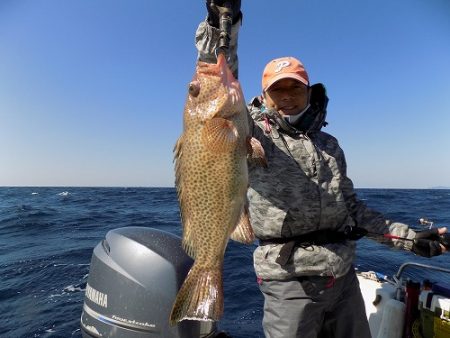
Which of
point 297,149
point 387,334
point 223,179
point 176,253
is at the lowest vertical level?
point 387,334

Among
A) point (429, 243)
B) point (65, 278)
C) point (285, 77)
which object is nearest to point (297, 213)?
point (285, 77)

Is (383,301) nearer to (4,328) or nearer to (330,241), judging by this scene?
(330,241)

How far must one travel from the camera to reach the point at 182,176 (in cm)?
226

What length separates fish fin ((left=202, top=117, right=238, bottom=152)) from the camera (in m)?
2.17

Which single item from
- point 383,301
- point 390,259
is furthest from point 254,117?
point 390,259

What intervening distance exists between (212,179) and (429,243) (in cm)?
223

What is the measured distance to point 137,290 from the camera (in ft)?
10.5

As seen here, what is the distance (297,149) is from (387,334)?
Answer: 8.20 feet

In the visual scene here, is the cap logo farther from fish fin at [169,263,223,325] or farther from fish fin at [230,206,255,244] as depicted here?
fish fin at [169,263,223,325]

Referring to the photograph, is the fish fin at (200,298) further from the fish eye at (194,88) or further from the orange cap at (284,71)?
the orange cap at (284,71)

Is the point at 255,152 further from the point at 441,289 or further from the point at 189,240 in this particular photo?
the point at 441,289

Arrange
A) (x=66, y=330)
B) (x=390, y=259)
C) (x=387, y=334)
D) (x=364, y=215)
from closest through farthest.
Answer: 1. (x=364, y=215)
2. (x=387, y=334)
3. (x=66, y=330)
4. (x=390, y=259)

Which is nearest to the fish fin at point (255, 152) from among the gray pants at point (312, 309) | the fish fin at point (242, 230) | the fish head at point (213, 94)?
the fish head at point (213, 94)

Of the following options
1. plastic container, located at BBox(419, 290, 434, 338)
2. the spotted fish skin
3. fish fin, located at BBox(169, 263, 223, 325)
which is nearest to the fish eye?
the spotted fish skin
